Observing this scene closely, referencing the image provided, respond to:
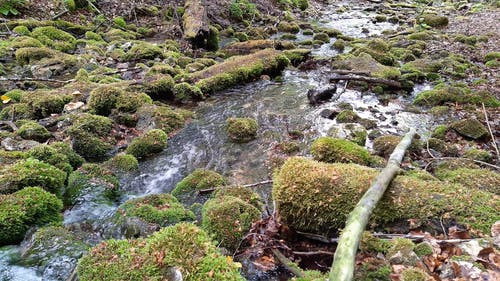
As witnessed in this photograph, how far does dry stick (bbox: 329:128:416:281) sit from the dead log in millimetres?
11204

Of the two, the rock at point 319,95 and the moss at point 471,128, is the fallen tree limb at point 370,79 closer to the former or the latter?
the rock at point 319,95

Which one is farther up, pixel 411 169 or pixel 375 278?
pixel 375 278

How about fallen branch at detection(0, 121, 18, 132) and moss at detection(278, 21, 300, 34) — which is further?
moss at detection(278, 21, 300, 34)

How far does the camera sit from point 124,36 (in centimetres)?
1433

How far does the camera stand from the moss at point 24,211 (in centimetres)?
416

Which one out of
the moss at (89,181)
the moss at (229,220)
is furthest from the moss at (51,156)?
the moss at (229,220)

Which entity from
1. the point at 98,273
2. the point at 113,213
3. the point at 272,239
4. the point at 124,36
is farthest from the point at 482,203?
the point at 124,36

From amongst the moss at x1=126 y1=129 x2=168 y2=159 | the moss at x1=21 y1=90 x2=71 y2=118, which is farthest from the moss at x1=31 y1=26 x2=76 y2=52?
the moss at x1=126 y1=129 x2=168 y2=159

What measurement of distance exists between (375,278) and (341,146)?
10.5 feet

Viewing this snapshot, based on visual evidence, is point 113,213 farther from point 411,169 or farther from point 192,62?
point 192,62

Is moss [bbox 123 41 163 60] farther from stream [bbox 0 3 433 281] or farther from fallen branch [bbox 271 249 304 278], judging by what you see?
fallen branch [bbox 271 249 304 278]

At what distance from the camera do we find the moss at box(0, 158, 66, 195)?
15.6 feet

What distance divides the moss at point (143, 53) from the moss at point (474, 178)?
983cm

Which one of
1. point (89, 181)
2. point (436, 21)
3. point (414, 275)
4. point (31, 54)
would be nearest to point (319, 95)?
point (89, 181)
